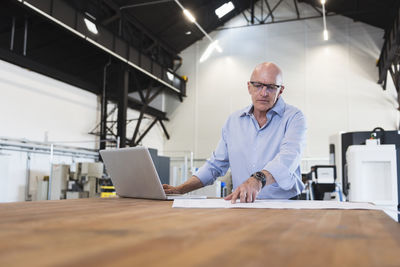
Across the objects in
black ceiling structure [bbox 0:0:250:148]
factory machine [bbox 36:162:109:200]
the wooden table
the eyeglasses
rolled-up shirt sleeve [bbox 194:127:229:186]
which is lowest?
factory machine [bbox 36:162:109:200]

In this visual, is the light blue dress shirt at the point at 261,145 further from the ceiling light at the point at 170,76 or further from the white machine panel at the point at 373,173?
the ceiling light at the point at 170,76

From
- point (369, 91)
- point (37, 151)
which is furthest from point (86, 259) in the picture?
point (369, 91)

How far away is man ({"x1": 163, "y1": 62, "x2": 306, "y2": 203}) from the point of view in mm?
1769

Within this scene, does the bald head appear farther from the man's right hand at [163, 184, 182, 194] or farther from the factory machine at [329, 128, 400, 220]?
the factory machine at [329, 128, 400, 220]

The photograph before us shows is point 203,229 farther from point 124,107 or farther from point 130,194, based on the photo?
point 124,107

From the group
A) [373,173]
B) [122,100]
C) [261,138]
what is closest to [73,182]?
[122,100]

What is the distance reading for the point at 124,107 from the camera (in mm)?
9312

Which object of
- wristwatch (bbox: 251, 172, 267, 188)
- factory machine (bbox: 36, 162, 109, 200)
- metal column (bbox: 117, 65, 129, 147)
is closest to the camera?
wristwatch (bbox: 251, 172, 267, 188)

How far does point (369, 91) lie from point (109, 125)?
750 cm

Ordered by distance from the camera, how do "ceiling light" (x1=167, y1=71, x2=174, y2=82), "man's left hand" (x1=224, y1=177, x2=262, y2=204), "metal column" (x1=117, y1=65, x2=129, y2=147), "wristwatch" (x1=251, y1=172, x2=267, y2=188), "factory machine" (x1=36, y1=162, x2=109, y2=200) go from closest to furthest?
"man's left hand" (x1=224, y1=177, x2=262, y2=204) < "wristwatch" (x1=251, y1=172, x2=267, y2=188) < "factory machine" (x1=36, y1=162, x2=109, y2=200) < "metal column" (x1=117, y1=65, x2=129, y2=147) < "ceiling light" (x1=167, y1=71, x2=174, y2=82)

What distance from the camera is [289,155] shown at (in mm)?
1581

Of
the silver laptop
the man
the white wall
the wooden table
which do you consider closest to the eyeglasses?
the man

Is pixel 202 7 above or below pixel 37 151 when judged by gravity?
above

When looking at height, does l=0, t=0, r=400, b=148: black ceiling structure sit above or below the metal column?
above
